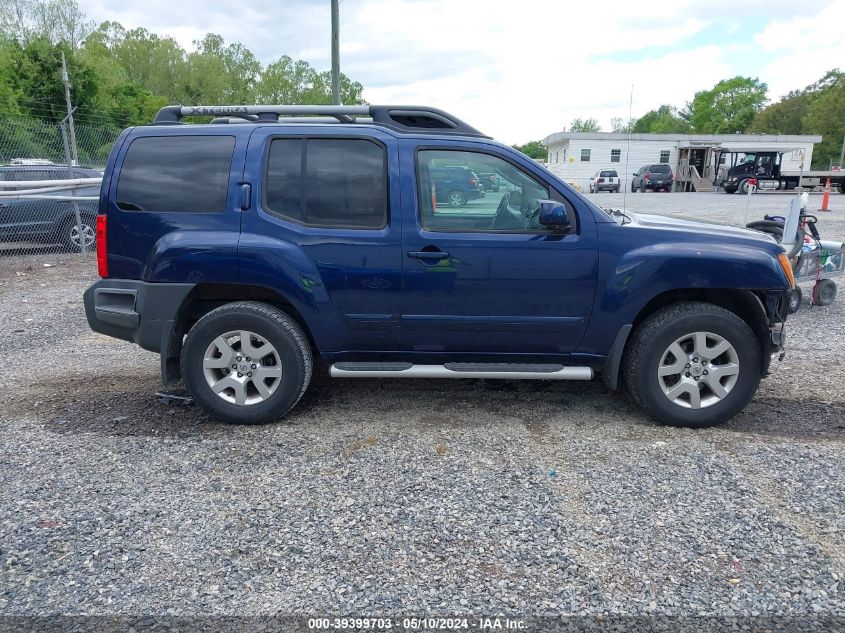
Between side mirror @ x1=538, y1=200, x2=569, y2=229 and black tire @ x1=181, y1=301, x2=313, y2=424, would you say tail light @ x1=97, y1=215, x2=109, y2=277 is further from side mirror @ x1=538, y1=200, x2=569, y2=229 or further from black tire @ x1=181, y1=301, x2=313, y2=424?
side mirror @ x1=538, y1=200, x2=569, y2=229

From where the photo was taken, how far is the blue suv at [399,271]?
416 cm

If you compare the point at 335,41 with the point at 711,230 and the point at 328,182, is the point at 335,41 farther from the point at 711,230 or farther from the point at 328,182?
the point at 711,230

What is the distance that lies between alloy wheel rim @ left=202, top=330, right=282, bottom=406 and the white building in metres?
39.2

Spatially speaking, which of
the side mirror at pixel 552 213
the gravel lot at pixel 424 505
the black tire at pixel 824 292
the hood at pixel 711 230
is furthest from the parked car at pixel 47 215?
the black tire at pixel 824 292

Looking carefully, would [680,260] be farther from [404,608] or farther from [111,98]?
[111,98]

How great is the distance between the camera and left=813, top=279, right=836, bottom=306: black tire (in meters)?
8.02

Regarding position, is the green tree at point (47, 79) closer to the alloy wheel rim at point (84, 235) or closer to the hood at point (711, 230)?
the alloy wheel rim at point (84, 235)

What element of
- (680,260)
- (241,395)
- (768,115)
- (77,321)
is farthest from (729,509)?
(768,115)

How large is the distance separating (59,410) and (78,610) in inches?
99.6

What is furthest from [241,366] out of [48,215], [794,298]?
[48,215]

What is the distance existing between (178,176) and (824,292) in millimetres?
7714

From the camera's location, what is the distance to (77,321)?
747cm

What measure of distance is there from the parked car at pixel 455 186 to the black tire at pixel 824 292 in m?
5.95

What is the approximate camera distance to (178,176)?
426cm
